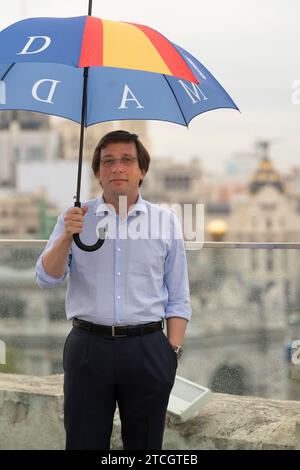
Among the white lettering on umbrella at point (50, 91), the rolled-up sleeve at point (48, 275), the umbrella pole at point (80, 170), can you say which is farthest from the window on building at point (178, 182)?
the rolled-up sleeve at point (48, 275)

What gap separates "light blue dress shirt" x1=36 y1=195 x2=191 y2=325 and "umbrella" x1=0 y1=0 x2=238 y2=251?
0.26 ft

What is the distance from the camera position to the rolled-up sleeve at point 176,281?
311 centimetres

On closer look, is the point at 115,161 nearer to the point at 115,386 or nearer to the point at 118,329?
the point at 118,329

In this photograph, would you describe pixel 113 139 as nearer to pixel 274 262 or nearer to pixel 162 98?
pixel 162 98

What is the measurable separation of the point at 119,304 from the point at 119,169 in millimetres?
451

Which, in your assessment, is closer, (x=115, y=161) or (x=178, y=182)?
(x=115, y=161)

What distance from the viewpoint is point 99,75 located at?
3.32 meters

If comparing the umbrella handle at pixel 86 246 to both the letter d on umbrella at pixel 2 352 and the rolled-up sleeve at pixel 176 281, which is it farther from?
the letter d on umbrella at pixel 2 352

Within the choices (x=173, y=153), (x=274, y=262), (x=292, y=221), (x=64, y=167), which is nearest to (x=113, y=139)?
(x=274, y=262)

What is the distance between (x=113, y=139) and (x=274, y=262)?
1.79 metres

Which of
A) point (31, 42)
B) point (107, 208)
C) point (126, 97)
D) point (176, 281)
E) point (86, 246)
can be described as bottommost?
point (176, 281)

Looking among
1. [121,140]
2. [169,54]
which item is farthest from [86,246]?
[169,54]

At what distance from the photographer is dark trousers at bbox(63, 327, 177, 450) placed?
9.62 feet

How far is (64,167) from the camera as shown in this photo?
5182 inches
